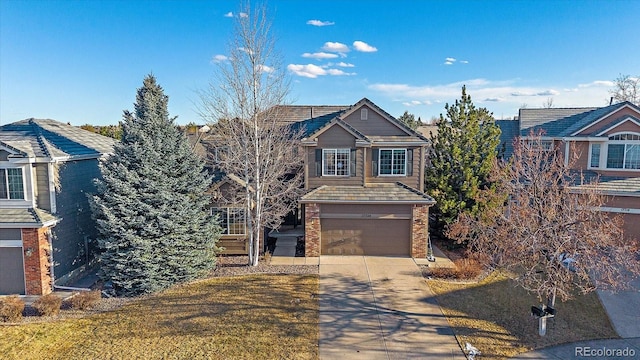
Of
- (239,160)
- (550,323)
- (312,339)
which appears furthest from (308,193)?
(550,323)

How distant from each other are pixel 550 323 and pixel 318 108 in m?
16.7

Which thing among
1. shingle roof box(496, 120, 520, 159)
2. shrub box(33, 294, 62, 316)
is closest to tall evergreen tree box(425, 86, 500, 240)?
shingle roof box(496, 120, 520, 159)

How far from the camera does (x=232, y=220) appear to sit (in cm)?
1714

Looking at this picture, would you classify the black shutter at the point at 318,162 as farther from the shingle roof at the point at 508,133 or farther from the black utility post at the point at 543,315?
the shingle roof at the point at 508,133

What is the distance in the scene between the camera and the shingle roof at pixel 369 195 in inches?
664

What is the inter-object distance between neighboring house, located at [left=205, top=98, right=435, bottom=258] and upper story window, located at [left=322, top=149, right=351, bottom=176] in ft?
0.16

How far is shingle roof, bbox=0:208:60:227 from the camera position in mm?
13219

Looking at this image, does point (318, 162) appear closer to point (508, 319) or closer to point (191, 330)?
point (191, 330)

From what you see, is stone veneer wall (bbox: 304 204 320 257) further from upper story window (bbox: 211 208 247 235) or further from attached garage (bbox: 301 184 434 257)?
upper story window (bbox: 211 208 247 235)

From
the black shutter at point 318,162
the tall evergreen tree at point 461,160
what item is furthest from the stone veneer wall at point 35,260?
the tall evergreen tree at point 461,160

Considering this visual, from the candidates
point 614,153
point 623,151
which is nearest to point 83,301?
point 614,153

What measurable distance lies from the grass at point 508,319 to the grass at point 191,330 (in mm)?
4747

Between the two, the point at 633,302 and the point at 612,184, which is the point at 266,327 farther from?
the point at 612,184

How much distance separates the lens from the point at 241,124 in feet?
50.4
